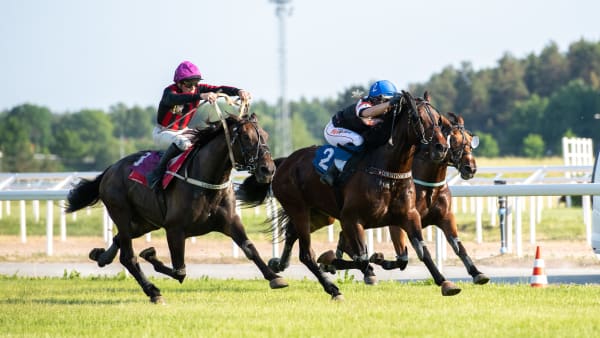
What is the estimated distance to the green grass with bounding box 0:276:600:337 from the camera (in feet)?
27.7

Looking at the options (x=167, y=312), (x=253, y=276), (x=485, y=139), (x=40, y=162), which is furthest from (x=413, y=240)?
(x=485, y=139)

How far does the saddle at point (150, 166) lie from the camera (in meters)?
11.0

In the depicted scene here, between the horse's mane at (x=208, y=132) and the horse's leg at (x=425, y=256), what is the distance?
184 centimetres

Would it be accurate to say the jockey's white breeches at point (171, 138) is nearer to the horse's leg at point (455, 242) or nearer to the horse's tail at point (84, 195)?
the horse's tail at point (84, 195)

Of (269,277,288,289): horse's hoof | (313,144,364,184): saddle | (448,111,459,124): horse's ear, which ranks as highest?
(448,111,459,124): horse's ear

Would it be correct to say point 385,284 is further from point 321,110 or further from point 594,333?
point 321,110

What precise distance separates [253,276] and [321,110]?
160109mm

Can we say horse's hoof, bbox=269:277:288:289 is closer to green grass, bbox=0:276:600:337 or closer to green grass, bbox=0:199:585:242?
green grass, bbox=0:276:600:337

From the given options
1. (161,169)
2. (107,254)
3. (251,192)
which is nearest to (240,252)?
(251,192)

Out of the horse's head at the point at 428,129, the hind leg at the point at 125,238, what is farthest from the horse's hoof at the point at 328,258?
the hind leg at the point at 125,238

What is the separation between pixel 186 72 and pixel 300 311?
2756mm

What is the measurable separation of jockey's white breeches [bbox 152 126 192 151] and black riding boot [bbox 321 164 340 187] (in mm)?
1301

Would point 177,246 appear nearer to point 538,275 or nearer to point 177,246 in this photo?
point 177,246

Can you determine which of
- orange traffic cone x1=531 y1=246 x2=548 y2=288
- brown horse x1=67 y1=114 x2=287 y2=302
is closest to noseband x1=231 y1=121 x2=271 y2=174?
brown horse x1=67 y1=114 x2=287 y2=302
